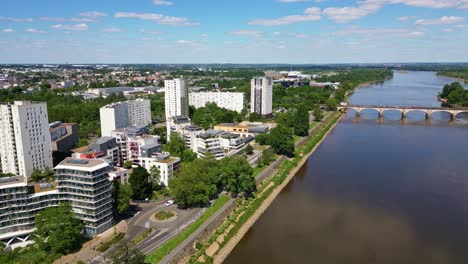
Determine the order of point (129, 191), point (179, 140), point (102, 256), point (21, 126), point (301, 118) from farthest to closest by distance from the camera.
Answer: point (301, 118), point (179, 140), point (21, 126), point (129, 191), point (102, 256)

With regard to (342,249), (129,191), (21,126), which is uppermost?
(21,126)

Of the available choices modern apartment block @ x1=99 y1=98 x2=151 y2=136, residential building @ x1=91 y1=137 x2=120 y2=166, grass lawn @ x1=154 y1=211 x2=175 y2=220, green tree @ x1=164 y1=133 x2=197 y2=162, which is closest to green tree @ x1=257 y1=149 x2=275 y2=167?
green tree @ x1=164 y1=133 x2=197 y2=162

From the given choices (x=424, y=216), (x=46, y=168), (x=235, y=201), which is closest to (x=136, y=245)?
(x=235, y=201)

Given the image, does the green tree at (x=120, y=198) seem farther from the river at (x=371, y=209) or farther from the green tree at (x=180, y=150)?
the green tree at (x=180, y=150)

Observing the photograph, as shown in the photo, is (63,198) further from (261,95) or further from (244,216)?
(261,95)

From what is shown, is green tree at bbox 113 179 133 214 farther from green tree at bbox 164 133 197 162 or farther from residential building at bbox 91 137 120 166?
green tree at bbox 164 133 197 162

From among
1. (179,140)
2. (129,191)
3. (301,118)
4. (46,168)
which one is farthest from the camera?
(301,118)

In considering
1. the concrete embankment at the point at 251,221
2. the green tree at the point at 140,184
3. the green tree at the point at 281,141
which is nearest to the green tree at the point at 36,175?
the green tree at the point at 140,184

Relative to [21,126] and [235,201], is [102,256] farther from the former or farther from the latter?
[21,126]
